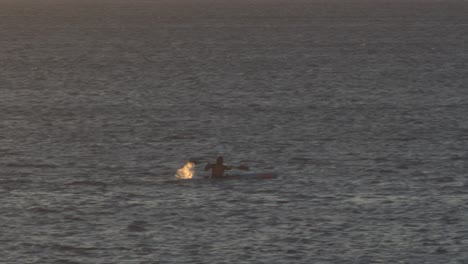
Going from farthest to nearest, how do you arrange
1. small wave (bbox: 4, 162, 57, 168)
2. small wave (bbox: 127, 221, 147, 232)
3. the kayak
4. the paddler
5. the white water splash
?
small wave (bbox: 4, 162, 57, 168) → the white water splash → the kayak → the paddler → small wave (bbox: 127, 221, 147, 232)

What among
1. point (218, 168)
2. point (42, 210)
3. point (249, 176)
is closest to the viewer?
point (42, 210)

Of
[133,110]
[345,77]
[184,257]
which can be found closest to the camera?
[184,257]

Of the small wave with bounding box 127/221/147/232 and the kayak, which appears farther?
the kayak

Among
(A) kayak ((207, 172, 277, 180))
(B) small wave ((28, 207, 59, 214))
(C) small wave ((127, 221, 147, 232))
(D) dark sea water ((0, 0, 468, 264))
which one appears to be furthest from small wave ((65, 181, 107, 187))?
(C) small wave ((127, 221, 147, 232))

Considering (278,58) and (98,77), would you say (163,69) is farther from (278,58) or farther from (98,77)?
(278,58)

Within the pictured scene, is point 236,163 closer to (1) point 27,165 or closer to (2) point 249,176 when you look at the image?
(2) point 249,176

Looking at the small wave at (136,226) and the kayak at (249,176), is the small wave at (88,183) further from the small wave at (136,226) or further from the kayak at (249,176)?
the small wave at (136,226)

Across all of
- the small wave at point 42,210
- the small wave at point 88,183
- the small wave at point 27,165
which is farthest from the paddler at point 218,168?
the small wave at point 27,165

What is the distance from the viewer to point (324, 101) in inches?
4026

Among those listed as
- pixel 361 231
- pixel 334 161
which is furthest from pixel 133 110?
pixel 361 231

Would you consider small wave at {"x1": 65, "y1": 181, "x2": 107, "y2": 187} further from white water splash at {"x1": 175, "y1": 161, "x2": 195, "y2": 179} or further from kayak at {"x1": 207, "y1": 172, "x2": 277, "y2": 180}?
kayak at {"x1": 207, "y1": 172, "x2": 277, "y2": 180}

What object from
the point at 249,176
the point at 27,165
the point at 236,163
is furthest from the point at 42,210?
the point at 236,163

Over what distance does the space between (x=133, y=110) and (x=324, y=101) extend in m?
17.3

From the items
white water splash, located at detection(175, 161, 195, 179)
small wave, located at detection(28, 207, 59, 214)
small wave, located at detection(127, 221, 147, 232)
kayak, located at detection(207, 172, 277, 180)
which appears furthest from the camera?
white water splash, located at detection(175, 161, 195, 179)
